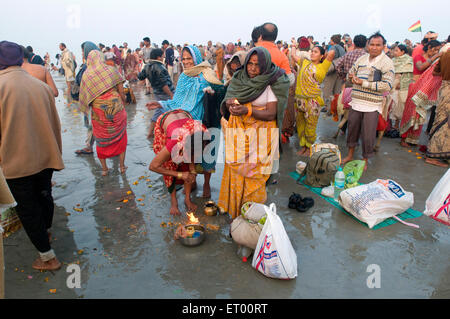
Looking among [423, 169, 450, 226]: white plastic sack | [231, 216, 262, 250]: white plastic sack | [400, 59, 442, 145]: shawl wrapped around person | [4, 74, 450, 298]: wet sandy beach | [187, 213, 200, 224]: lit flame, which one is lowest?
[4, 74, 450, 298]: wet sandy beach

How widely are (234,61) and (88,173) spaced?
3193 mm

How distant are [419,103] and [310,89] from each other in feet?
6.97

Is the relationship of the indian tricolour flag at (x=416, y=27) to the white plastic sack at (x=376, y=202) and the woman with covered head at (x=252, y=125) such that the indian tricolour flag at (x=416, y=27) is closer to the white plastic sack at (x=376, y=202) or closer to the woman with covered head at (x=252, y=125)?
the white plastic sack at (x=376, y=202)

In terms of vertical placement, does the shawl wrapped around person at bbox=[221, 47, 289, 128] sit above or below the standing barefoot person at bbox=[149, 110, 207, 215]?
above

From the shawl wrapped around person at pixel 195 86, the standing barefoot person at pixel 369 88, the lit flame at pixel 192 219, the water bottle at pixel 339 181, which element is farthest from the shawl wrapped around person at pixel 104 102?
the standing barefoot person at pixel 369 88

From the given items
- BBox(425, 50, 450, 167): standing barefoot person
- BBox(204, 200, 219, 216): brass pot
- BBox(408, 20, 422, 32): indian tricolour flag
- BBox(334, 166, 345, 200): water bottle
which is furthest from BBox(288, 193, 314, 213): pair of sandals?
BBox(408, 20, 422, 32): indian tricolour flag

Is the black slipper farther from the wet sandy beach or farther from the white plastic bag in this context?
the white plastic bag

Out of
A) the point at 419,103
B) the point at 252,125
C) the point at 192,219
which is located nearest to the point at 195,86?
the point at 252,125

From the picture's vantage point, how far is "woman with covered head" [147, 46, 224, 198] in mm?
4180

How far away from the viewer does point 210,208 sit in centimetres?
402

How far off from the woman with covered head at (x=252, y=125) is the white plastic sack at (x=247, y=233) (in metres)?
0.63

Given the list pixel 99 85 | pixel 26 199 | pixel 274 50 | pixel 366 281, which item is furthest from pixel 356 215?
pixel 99 85

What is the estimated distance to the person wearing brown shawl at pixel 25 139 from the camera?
2.70m

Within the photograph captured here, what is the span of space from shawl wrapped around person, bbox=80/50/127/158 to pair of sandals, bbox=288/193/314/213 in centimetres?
306
